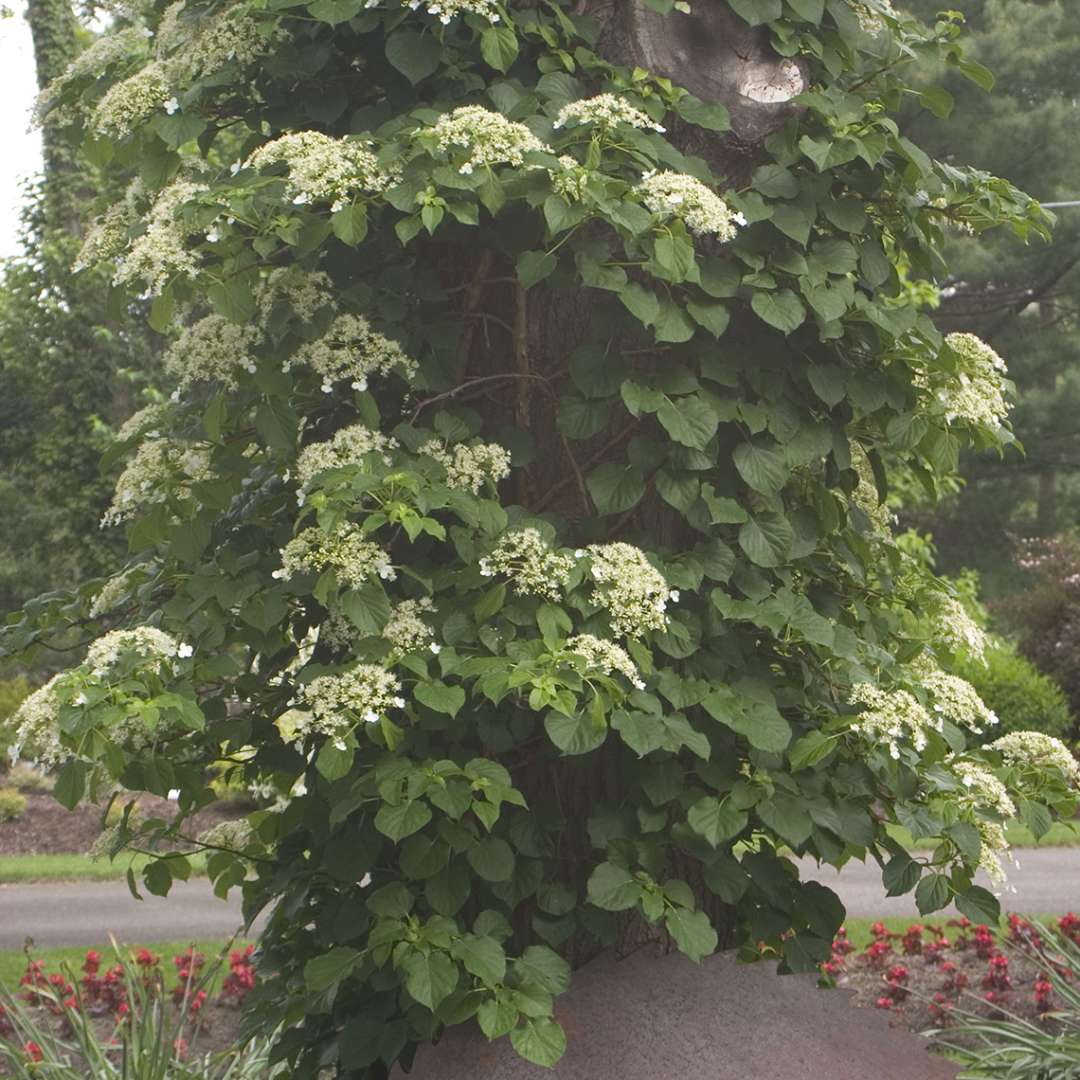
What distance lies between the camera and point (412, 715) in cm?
275

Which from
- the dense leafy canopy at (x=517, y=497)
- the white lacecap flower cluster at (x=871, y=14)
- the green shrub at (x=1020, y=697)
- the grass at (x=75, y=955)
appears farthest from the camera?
the green shrub at (x=1020, y=697)

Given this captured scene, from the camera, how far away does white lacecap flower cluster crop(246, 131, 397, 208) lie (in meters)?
2.77

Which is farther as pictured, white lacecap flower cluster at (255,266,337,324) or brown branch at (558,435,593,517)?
brown branch at (558,435,593,517)

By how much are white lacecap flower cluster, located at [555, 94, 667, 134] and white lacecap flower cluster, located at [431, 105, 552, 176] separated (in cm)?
14

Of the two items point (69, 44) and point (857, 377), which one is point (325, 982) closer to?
point (857, 377)

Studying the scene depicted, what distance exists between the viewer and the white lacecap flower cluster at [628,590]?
286 centimetres

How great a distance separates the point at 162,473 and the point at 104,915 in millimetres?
5432

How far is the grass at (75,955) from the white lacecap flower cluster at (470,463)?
12.8 feet

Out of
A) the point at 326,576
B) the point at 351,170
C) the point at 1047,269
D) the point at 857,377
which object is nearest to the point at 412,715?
the point at 326,576

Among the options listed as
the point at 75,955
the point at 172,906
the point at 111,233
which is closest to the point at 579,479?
the point at 111,233

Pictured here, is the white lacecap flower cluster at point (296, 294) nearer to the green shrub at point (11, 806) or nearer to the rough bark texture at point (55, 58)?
the green shrub at point (11, 806)

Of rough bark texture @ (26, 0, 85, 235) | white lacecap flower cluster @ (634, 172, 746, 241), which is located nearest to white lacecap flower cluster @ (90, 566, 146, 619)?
white lacecap flower cluster @ (634, 172, 746, 241)

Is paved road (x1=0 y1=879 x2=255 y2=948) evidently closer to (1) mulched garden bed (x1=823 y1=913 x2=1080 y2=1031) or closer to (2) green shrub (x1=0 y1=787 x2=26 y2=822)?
(2) green shrub (x1=0 y1=787 x2=26 y2=822)

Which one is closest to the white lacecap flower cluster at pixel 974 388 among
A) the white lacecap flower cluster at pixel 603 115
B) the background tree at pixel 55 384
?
the white lacecap flower cluster at pixel 603 115
